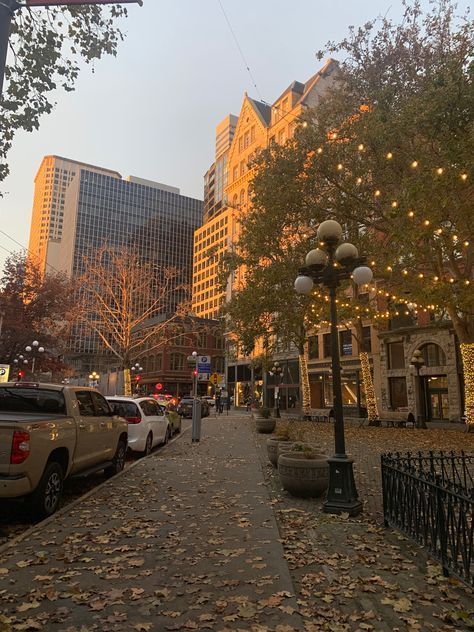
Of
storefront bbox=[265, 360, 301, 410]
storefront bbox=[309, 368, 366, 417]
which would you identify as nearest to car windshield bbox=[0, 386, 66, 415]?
storefront bbox=[309, 368, 366, 417]

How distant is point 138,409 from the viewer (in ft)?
42.7

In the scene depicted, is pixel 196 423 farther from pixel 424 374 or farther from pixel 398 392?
pixel 398 392

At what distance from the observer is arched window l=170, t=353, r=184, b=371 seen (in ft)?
272

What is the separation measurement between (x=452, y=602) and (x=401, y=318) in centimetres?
3312

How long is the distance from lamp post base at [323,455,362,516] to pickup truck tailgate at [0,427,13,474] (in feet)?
15.4

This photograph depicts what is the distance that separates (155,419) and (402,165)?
1313 centimetres

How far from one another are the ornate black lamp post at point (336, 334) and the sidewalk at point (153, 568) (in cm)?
116

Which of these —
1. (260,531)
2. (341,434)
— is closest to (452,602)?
(260,531)

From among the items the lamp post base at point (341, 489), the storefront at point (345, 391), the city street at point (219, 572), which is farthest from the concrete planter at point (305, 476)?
the storefront at point (345, 391)

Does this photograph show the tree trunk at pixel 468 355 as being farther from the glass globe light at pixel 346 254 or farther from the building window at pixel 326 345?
the building window at pixel 326 345

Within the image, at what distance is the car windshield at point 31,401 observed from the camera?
25.5 feet

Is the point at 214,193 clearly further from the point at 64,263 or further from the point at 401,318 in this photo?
the point at 401,318

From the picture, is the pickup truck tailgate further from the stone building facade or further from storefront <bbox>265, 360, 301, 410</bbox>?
storefront <bbox>265, 360, 301, 410</bbox>

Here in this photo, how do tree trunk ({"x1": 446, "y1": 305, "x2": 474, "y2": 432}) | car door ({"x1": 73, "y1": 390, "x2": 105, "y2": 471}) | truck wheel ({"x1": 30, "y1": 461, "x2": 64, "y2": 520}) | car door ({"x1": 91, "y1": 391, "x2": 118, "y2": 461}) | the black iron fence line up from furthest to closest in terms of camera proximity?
1. tree trunk ({"x1": 446, "y1": 305, "x2": 474, "y2": 432})
2. car door ({"x1": 91, "y1": 391, "x2": 118, "y2": 461})
3. car door ({"x1": 73, "y1": 390, "x2": 105, "y2": 471})
4. truck wheel ({"x1": 30, "y1": 461, "x2": 64, "y2": 520})
5. the black iron fence
